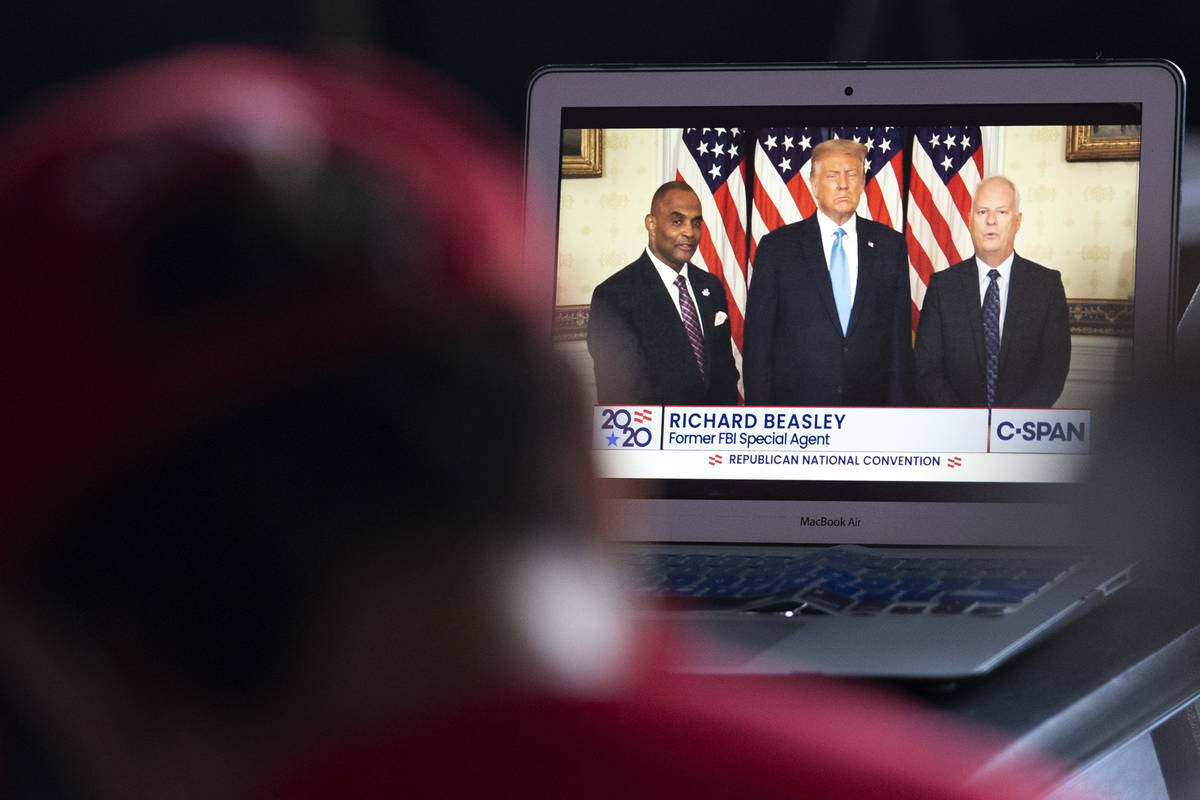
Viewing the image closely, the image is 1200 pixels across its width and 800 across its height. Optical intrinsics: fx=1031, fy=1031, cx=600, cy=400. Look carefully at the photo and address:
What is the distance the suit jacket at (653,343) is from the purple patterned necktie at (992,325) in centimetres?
20

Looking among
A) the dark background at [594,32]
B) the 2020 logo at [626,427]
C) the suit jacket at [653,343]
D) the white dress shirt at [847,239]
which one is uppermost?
the dark background at [594,32]

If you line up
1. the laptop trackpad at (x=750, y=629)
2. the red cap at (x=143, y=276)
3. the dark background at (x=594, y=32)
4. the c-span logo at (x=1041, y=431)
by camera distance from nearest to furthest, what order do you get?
the red cap at (x=143, y=276) → the laptop trackpad at (x=750, y=629) → the c-span logo at (x=1041, y=431) → the dark background at (x=594, y=32)

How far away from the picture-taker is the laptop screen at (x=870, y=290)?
0.81 meters

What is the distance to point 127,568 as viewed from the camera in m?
0.14

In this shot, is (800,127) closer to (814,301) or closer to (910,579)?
(814,301)

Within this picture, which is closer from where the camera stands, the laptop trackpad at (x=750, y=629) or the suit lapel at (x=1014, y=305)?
the laptop trackpad at (x=750, y=629)

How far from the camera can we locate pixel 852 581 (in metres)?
0.62

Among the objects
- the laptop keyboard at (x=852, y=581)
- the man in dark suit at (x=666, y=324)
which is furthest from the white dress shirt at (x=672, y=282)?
the laptop keyboard at (x=852, y=581)

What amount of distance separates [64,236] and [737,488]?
0.72 metres

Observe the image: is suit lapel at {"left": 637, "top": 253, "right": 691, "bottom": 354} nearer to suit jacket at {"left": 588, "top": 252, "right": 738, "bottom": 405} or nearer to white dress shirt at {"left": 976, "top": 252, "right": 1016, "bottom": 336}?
suit jacket at {"left": 588, "top": 252, "right": 738, "bottom": 405}

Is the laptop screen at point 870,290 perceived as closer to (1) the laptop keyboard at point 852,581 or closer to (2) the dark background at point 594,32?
(1) the laptop keyboard at point 852,581

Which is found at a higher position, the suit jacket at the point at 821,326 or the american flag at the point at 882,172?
the american flag at the point at 882,172

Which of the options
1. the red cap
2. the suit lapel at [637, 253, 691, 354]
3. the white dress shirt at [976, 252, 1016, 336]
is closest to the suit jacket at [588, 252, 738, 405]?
the suit lapel at [637, 253, 691, 354]

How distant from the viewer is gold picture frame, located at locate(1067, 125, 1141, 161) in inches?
32.4
